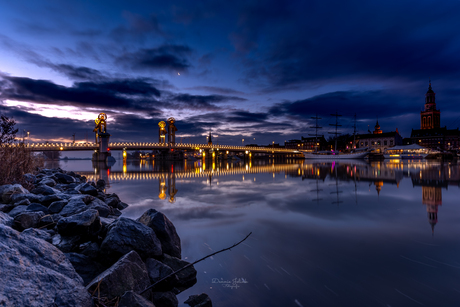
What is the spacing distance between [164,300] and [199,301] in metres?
0.53

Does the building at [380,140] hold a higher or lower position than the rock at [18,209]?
higher

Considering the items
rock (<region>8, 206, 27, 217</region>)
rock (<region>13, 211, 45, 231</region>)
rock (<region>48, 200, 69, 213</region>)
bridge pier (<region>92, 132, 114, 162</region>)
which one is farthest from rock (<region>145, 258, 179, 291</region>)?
bridge pier (<region>92, 132, 114, 162</region>)

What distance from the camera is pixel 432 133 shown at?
16225 centimetres

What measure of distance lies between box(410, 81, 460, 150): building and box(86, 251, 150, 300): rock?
184187 mm

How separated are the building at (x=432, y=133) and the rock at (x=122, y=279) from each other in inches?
7251

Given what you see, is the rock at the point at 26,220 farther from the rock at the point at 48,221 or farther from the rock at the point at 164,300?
the rock at the point at 164,300

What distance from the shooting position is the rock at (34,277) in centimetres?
229

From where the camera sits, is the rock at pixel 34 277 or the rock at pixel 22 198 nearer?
the rock at pixel 34 277

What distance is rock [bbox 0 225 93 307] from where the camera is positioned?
229 cm

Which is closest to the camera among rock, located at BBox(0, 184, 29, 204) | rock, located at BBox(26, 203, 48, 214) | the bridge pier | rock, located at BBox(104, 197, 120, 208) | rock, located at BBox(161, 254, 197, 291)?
rock, located at BBox(161, 254, 197, 291)

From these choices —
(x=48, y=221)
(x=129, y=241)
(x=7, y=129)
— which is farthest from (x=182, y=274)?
(x=7, y=129)

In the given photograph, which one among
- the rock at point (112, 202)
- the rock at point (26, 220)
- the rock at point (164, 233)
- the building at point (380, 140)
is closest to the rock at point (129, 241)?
the rock at point (164, 233)

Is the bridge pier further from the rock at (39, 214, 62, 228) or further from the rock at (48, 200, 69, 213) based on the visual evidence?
the rock at (39, 214, 62, 228)

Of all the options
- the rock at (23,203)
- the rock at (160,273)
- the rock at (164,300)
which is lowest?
the rock at (164,300)
